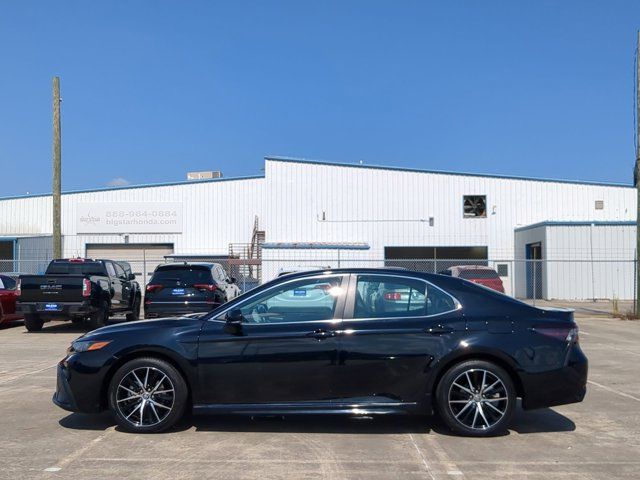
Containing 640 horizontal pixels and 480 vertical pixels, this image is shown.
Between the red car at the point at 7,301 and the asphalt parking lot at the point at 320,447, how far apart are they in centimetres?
996

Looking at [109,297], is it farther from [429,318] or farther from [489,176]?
[489,176]

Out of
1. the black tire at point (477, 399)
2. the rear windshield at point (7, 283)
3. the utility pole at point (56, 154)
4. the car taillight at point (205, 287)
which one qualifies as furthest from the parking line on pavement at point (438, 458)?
the utility pole at point (56, 154)

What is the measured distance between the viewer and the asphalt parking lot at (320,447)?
→ 5.34 m

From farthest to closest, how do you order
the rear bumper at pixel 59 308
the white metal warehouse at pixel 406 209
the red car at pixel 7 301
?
1. the white metal warehouse at pixel 406 209
2. the red car at pixel 7 301
3. the rear bumper at pixel 59 308

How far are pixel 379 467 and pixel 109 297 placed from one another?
1286cm

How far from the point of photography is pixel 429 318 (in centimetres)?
639

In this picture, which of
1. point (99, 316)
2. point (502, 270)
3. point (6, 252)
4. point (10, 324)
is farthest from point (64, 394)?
point (6, 252)

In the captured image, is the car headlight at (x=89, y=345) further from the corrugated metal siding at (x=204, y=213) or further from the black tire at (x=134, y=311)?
the corrugated metal siding at (x=204, y=213)

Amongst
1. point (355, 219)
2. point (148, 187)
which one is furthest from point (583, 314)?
point (148, 187)

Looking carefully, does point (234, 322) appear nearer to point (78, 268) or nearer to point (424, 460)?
point (424, 460)

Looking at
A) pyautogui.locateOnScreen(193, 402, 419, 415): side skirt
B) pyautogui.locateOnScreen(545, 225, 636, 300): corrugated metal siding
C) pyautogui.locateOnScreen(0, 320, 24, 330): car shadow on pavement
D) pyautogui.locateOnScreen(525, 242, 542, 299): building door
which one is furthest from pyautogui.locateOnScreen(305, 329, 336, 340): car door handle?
pyautogui.locateOnScreen(525, 242, 542, 299): building door

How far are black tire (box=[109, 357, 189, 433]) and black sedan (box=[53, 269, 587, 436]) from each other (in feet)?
0.04

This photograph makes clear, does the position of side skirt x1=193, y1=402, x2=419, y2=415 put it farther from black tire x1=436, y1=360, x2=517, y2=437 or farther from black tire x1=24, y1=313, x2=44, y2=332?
black tire x1=24, y1=313, x2=44, y2=332

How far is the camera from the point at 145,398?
641 centimetres
